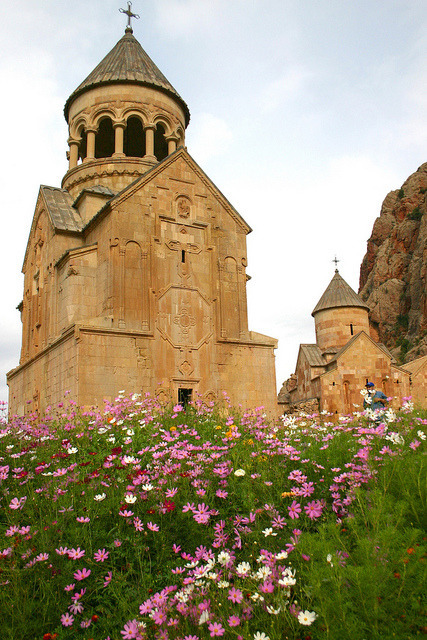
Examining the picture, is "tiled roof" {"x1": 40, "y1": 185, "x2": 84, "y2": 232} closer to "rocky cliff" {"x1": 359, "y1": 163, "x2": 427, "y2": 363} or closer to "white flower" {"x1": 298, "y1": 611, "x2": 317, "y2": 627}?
"white flower" {"x1": 298, "y1": 611, "x2": 317, "y2": 627}

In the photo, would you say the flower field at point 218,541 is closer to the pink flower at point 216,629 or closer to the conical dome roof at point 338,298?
the pink flower at point 216,629

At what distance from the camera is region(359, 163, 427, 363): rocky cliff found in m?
45.7

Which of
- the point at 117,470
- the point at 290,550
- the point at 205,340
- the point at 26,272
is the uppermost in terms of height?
the point at 26,272

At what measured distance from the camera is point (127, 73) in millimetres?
17344

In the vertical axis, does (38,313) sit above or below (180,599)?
above

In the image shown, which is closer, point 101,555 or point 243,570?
point 243,570

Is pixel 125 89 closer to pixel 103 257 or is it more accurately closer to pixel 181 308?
pixel 103 257

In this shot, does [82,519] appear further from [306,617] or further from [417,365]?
[417,365]

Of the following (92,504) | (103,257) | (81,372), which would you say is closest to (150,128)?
(103,257)

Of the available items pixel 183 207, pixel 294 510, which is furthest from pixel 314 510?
pixel 183 207

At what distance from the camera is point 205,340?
1299cm

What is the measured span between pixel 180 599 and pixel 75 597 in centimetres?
70

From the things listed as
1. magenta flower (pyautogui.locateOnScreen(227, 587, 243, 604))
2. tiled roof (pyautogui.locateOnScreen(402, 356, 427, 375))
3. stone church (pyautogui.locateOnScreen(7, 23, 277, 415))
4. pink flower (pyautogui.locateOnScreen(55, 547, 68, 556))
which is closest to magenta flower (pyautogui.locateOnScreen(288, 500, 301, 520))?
magenta flower (pyautogui.locateOnScreen(227, 587, 243, 604))

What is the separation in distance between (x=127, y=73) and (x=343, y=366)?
13.8 m
